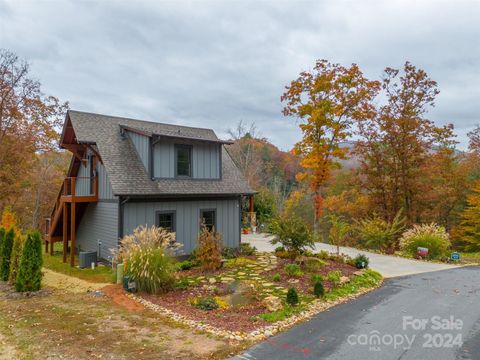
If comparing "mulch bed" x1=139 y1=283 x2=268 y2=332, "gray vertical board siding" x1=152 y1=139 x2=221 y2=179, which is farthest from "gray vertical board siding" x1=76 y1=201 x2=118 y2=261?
"mulch bed" x1=139 y1=283 x2=268 y2=332

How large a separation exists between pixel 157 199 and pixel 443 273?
37.8 feet

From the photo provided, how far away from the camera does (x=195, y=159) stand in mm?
14227

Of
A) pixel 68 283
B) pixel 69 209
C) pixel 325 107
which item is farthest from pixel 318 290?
pixel 325 107

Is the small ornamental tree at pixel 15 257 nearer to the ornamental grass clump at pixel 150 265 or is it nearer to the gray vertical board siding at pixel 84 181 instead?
the ornamental grass clump at pixel 150 265

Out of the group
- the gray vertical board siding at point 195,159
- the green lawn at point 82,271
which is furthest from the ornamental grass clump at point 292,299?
the gray vertical board siding at point 195,159

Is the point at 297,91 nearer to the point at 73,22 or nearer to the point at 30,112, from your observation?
the point at 73,22

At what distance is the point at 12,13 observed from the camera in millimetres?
12336

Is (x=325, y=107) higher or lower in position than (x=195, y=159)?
higher

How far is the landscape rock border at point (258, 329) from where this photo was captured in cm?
616

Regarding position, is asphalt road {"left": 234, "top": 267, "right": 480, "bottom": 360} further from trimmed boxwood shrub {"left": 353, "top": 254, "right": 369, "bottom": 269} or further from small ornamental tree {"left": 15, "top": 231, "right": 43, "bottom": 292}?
small ornamental tree {"left": 15, "top": 231, "right": 43, "bottom": 292}

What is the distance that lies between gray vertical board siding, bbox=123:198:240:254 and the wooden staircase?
2417mm

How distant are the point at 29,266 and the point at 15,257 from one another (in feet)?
4.70

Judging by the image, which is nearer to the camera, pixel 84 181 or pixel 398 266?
pixel 398 266

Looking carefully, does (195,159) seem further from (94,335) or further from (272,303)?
(94,335)
